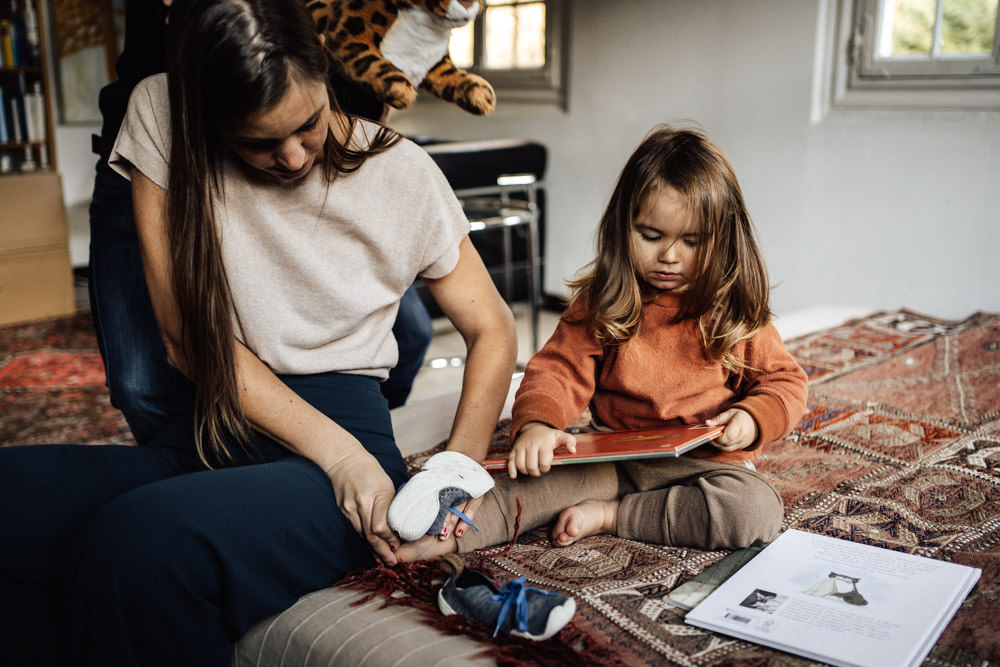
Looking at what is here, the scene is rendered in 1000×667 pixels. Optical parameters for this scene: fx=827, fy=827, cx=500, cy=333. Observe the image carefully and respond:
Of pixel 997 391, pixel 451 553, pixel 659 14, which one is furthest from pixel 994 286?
pixel 451 553

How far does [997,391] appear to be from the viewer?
5.38ft

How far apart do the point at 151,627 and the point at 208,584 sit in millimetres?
65

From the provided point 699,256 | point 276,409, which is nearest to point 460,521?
point 276,409

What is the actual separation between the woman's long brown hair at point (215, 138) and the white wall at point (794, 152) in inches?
77.5

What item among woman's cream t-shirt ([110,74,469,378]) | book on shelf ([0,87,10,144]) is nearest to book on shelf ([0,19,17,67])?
book on shelf ([0,87,10,144])

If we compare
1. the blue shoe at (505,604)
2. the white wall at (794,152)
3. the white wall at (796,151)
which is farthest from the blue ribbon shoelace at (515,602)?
the white wall at (796,151)

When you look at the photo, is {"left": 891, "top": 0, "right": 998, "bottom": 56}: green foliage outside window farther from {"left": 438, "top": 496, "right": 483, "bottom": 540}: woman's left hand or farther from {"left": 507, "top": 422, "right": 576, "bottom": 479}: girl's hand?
{"left": 438, "top": 496, "right": 483, "bottom": 540}: woman's left hand

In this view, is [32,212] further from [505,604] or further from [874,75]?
[505,604]

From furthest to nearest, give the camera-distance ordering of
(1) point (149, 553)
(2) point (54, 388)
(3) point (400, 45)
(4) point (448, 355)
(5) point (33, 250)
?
1. (5) point (33, 250)
2. (4) point (448, 355)
3. (2) point (54, 388)
4. (3) point (400, 45)
5. (1) point (149, 553)

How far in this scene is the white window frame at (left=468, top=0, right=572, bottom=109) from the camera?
153 inches

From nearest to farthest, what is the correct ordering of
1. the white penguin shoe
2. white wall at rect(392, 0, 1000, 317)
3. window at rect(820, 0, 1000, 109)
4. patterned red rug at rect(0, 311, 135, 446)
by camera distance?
the white penguin shoe → patterned red rug at rect(0, 311, 135, 446) → window at rect(820, 0, 1000, 109) → white wall at rect(392, 0, 1000, 317)

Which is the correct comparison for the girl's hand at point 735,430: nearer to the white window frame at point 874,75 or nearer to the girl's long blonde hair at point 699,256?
the girl's long blonde hair at point 699,256

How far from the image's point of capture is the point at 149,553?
0.81m

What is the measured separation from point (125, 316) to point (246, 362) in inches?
16.9
